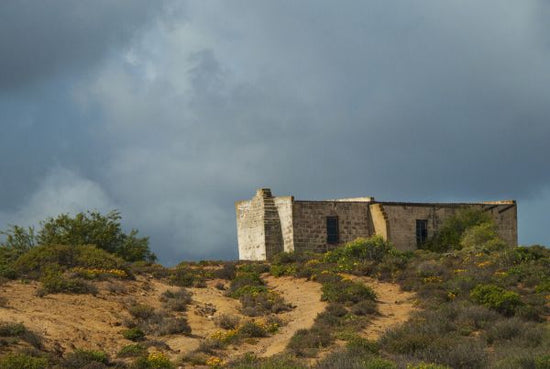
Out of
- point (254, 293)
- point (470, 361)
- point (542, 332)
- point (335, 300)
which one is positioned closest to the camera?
point (470, 361)

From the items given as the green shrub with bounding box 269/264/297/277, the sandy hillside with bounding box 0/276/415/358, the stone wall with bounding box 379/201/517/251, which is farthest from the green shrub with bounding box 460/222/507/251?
the sandy hillside with bounding box 0/276/415/358

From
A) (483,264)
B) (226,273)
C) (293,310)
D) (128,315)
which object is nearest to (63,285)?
(128,315)

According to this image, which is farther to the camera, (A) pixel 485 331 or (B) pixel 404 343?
(A) pixel 485 331

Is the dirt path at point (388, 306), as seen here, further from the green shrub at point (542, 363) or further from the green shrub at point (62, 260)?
the green shrub at point (62, 260)

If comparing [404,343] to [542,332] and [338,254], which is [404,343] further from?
[338,254]

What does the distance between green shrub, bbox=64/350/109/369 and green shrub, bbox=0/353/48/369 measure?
86 cm

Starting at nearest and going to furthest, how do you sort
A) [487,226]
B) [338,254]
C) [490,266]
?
[490,266]
[338,254]
[487,226]

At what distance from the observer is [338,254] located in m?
41.3

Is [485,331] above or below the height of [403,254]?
below

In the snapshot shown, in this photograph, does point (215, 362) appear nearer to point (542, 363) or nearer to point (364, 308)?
point (364, 308)

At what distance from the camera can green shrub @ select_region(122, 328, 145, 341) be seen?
90.7 feet

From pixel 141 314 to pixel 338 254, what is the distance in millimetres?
14190

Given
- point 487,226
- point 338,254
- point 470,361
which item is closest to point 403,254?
point 338,254

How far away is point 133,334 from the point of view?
2775 centimetres
